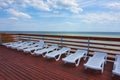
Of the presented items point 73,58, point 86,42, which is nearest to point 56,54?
point 73,58

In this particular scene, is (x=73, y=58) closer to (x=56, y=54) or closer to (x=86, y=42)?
(x=56, y=54)

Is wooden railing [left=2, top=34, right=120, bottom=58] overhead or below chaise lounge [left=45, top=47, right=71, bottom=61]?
overhead

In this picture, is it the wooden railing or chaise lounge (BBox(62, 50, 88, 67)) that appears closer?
chaise lounge (BBox(62, 50, 88, 67))

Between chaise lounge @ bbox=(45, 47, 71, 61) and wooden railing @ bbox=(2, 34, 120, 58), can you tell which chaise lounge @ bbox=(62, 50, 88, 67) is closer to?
chaise lounge @ bbox=(45, 47, 71, 61)

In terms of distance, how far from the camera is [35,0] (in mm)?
7980

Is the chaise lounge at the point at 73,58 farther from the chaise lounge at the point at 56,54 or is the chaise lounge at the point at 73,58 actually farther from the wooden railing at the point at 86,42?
the wooden railing at the point at 86,42

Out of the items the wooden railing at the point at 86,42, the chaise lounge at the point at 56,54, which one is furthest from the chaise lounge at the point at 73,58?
the wooden railing at the point at 86,42

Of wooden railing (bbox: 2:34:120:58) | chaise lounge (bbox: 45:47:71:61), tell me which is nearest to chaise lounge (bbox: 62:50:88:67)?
chaise lounge (bbox: 45:47:71:61)

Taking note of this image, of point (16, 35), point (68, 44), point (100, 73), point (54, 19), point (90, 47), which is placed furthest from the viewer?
point (54, 19)

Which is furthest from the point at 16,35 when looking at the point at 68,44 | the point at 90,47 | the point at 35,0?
the point at 90,47

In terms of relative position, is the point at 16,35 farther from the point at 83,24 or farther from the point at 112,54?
the point at 83,24

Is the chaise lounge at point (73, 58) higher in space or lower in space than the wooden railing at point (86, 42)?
lower

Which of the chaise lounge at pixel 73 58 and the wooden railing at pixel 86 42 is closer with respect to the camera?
the chaise lounge at pixel 73 58

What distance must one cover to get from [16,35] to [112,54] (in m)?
7.27
